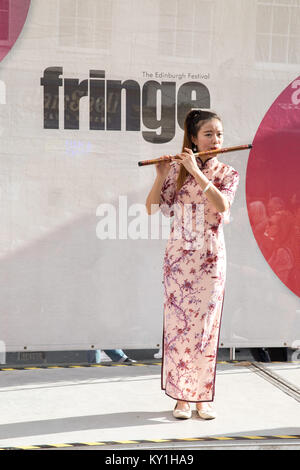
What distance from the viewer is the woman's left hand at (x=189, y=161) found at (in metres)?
2.61

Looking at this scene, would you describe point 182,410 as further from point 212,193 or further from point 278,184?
point 278,184

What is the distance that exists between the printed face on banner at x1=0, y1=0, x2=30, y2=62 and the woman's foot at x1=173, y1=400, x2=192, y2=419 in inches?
83.9

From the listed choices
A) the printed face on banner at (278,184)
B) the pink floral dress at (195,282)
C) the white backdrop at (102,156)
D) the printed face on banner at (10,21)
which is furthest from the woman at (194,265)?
the printed face on banner at (10,21)

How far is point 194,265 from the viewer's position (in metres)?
2.73

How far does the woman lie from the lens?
273cm

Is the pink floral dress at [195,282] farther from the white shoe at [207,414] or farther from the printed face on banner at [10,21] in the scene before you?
the printed face on banner at [10,21]

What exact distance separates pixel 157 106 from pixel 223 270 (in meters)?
1.31

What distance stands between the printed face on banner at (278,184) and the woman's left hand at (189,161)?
1.21m

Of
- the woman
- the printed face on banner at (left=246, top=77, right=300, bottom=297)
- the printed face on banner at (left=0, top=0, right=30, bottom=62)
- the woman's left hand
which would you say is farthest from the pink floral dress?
the printed face on banner at (left=0, top=0, right=30, bottom=62)

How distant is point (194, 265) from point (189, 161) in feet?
1.49

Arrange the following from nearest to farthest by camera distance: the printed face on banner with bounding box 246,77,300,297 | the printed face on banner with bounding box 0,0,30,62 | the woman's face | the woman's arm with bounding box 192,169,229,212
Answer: the woman's arm with bounding box 192,169,229,212 < the woman's face < the printed face on banner with bounding box 0,0,30,62 < the printed face on banner with bounding box 246,77,300,297

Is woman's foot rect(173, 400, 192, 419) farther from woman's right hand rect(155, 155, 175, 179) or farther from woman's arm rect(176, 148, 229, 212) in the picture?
woman's right hand rect(155, 155, 175, 179)

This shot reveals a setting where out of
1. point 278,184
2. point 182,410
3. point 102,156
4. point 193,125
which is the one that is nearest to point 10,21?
point 102,156

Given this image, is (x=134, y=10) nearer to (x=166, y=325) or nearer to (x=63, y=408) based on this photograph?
(x=166, y=325)
